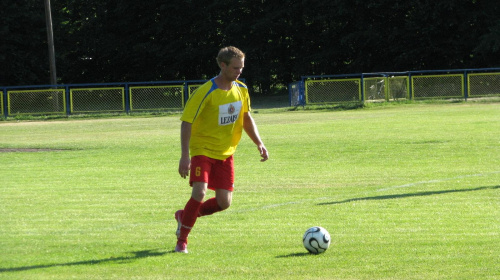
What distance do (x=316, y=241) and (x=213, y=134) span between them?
4.43ft

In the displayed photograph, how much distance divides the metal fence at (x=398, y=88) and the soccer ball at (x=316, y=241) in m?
30.2

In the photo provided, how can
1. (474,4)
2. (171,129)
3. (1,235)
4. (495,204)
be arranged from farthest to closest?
(474,4) < (171,129) < (495,204) < (1,235)

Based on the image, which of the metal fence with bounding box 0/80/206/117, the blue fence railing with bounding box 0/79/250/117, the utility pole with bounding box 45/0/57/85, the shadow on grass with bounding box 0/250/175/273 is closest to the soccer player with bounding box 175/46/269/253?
the shadow on grass with bounding box 0/250/175/273

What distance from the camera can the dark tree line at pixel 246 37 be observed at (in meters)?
47.2

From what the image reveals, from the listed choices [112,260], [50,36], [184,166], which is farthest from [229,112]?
[50,36]

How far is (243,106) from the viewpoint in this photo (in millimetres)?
7078

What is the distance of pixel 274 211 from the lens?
361 inches

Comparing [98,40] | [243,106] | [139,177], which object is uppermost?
[98,40]

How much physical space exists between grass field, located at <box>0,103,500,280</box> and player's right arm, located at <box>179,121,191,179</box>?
0.76m

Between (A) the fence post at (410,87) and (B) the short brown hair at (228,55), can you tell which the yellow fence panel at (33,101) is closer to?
(A) the fence post at (410,87)

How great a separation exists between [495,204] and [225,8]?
151ft

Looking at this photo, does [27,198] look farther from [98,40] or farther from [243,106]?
[98,40]

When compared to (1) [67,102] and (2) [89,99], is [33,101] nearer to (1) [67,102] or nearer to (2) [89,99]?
(1) [67,102]

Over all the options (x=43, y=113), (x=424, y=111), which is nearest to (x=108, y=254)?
(x=424, y=111)
